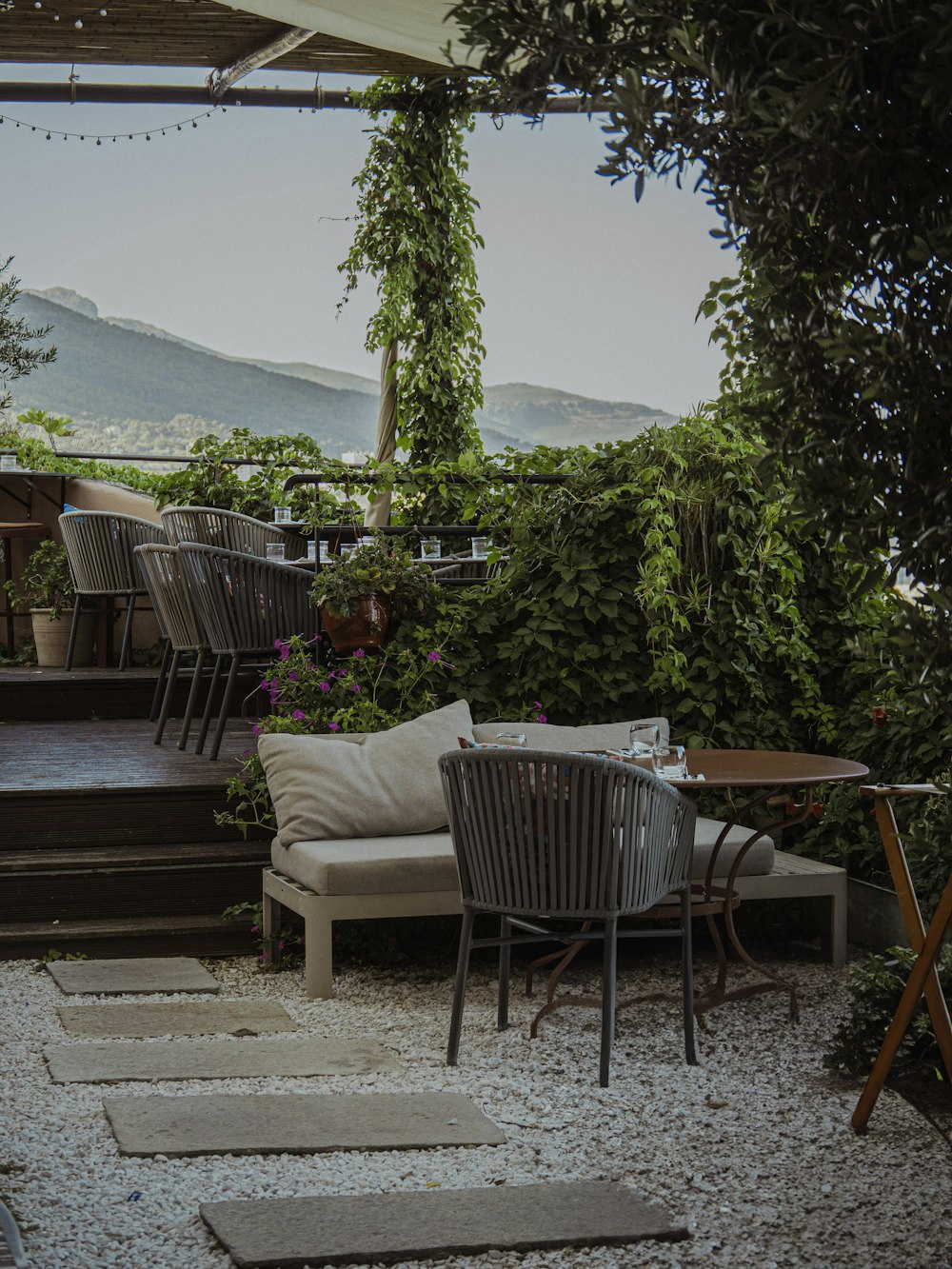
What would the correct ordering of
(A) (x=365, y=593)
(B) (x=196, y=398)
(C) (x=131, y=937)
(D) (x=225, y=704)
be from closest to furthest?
(C) (x=131, y=937)
(A) (x=365, y=593)
(D) (x=225, y=704)
(B) (x=196, y=398)

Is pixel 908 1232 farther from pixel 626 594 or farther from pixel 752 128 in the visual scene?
pixel 626 594

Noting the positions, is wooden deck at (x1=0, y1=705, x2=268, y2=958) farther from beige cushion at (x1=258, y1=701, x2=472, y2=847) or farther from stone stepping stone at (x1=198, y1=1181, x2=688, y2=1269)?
stone stepping stone at (x1=198, y1=1181, x2=688, y2=1269)

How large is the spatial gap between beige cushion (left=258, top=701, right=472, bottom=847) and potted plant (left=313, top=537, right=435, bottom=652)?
64 centimetres

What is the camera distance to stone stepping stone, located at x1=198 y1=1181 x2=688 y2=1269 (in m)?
2.48

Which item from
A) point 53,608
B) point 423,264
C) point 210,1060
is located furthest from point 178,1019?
point 423,264

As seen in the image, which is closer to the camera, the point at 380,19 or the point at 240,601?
the point at 380,19

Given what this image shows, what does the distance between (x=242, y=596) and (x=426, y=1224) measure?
386 cm

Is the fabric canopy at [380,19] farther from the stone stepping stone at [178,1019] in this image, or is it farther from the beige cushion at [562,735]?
the stone stepping stone at [178,1019]

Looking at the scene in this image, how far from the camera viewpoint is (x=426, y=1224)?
103 inches

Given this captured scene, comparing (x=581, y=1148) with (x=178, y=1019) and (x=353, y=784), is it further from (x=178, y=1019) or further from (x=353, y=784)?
(x=353, y=784)

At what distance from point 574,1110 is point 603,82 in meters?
2.49

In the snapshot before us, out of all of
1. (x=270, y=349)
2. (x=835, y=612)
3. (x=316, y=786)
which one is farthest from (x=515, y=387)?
(x=316, y=786)

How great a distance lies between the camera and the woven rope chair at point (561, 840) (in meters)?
3.68

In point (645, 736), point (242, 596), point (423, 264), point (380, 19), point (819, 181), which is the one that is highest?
point (423, 264)
